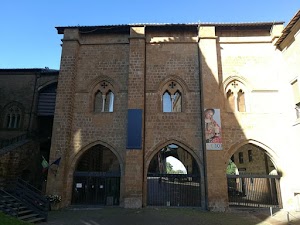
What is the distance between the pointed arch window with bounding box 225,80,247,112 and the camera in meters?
14.1

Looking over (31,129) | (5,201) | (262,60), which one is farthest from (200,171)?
(31,129)

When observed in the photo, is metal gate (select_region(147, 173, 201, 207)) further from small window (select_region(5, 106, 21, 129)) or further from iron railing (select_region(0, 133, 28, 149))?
small window (select_region(5, 106, 21, 129))

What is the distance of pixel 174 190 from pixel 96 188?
4.31 m

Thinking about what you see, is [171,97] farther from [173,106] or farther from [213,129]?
[213,129]

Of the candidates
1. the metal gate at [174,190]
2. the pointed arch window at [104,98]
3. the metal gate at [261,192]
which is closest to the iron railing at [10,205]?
the metal gate at [174,190]

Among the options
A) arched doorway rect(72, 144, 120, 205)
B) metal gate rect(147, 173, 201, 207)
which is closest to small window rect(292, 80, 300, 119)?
metal gate rect(147, 173, 201, 207)

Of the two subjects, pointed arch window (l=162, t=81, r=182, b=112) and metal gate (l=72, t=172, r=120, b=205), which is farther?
pointed arch window (l=162, t=81, r=182, b=112)

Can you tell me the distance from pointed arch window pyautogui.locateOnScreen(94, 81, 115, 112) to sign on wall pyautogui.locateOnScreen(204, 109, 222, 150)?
18.4ft

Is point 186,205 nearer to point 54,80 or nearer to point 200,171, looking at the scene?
point 200,171

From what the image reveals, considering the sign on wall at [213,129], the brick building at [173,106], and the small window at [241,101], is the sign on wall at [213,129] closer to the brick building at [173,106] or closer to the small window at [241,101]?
the brick building at [173,106]

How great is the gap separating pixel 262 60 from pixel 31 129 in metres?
16.0

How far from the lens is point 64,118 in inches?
542

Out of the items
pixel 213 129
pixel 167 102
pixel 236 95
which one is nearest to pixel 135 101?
pixel 167 102

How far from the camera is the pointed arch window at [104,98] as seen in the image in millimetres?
14705
